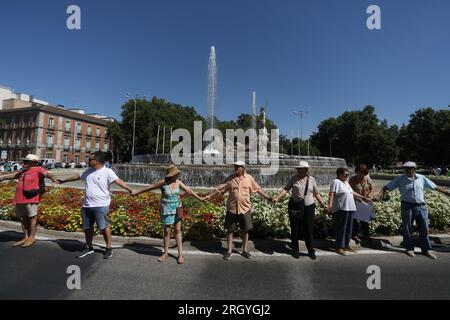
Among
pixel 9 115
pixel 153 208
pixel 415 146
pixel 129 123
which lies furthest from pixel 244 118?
pixel 153 208

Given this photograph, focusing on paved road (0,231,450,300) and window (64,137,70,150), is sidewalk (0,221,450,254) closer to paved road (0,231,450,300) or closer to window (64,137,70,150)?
paved road (0,231,450,300)

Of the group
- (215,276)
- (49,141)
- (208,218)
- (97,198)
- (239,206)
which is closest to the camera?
(215,276)

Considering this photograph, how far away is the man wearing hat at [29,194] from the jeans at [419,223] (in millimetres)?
7423

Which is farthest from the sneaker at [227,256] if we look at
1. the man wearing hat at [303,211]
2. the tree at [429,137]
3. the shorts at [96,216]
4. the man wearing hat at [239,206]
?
the tree at [429,137]

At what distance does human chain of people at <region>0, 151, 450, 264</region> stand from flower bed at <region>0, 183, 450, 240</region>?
30.9 inches

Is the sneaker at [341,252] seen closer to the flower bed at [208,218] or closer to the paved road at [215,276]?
the paved road at [215,276]

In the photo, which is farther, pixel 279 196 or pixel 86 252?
pixel 279 196

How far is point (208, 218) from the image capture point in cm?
683

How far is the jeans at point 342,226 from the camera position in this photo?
5.79m

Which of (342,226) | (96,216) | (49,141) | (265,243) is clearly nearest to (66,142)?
(49,141)

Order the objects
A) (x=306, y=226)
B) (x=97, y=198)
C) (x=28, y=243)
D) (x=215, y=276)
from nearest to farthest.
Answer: (x=215, y=276) → (x=97, y=198) → (x=306, y=226) → (x=28, y=243)

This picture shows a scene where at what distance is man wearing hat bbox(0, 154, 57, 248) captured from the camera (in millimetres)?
6012

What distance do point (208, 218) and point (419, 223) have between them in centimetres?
449

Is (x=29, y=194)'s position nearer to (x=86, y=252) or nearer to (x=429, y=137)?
(x=86, y=252)
